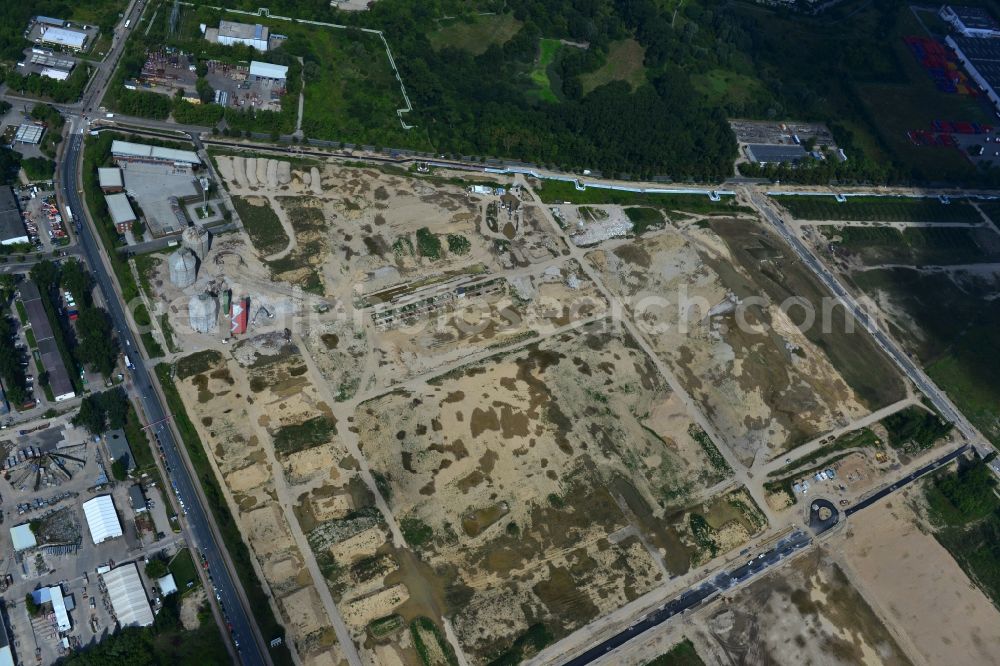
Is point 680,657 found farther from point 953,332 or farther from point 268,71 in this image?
point 268,71

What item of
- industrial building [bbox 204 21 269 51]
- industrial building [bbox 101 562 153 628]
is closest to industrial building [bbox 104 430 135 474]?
industrial building [bbox 101 562 153 628]

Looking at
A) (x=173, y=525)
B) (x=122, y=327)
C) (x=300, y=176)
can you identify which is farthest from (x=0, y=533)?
(x=300, y=176)

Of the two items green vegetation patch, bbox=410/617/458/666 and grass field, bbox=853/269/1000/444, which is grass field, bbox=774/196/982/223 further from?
green vegetation patch, bbox=410/617/458/666

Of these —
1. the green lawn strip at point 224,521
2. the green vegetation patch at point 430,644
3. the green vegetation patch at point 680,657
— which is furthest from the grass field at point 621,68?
the green vegetation patch at point 430,644

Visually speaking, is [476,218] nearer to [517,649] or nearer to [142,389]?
[142,389]

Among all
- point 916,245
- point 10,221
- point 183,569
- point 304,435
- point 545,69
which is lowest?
Answer: point 183,569

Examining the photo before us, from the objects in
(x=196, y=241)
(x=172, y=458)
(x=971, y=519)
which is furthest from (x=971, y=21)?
(x=172, y=458)

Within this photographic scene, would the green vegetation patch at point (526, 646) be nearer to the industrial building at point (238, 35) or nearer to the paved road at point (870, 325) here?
the paved road at point (870, 325)

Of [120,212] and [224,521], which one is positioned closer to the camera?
[224,521]
